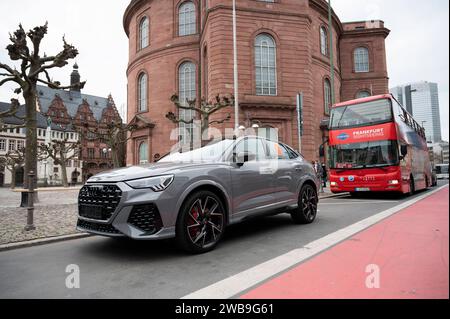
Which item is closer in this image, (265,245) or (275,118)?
(265,245)

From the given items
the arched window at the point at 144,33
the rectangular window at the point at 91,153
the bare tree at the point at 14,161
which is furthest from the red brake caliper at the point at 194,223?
the rectangular window at the point at 91,153

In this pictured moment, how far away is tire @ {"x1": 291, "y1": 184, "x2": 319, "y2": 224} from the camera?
6.05 metres

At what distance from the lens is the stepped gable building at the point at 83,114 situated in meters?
74.2

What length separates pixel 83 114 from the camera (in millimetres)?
81625

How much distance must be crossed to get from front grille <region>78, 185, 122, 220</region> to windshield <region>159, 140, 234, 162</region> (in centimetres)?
133

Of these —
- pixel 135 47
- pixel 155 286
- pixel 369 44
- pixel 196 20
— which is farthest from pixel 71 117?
pixel 155 286

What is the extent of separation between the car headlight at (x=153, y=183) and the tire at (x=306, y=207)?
3.21 metres

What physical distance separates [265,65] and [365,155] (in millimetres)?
13649

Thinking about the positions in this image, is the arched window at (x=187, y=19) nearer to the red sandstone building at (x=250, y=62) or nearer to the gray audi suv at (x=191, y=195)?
the red sandstone building at (x=250, y=62)

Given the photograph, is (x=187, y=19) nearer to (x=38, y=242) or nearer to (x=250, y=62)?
(x=250, y=62)

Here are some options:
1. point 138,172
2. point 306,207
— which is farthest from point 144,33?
point 138,172

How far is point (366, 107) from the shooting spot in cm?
1164

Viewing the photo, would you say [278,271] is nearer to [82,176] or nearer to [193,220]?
[193,220]

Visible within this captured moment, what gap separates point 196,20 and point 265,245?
27567mm
